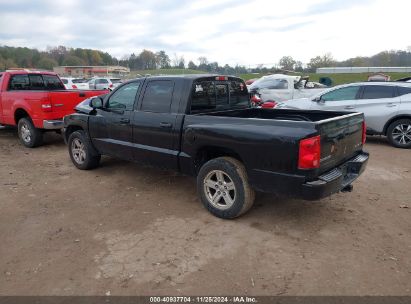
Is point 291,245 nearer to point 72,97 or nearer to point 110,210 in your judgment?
point 110,210

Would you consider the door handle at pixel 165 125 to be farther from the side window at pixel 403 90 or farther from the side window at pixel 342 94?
the side window at pixel 403 90

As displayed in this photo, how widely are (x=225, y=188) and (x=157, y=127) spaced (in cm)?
139

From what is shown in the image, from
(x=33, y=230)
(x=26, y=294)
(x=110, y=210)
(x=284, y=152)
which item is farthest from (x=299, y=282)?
(x=33, y=230)

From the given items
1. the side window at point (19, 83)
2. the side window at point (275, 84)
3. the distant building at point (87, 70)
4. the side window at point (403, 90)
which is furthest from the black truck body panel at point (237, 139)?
the distant building at point (87, 70)

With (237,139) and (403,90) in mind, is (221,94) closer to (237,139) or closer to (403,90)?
(237,139)

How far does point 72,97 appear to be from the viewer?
801 cm

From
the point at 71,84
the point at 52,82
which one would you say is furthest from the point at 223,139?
the point at 71,84

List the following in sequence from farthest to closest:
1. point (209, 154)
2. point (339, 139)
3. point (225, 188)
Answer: point (209, 154), point (225, 188), point (339, 139)

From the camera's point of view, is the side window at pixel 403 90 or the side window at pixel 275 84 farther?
the side window at pixel 275 84

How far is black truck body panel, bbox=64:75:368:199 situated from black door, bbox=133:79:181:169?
0.01 m

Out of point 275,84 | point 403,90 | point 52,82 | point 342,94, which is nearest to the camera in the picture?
point 403,90

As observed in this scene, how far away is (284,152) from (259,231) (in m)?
1.03

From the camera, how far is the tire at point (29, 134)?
814 centimetres

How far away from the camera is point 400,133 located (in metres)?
8.21
